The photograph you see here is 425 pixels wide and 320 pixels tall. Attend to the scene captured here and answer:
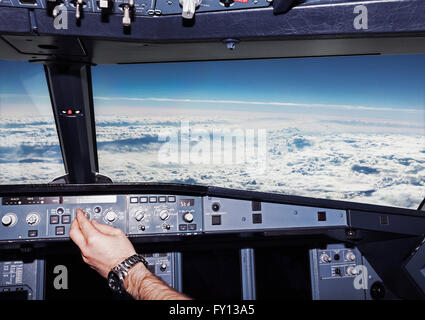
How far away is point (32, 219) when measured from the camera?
1.97 m

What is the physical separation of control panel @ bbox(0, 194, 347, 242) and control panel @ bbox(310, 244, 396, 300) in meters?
0.38

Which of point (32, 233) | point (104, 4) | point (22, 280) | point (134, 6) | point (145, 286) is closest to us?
point (145, 286)

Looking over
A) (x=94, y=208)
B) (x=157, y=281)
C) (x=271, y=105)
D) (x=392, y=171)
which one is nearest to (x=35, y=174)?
(x=94, y=208)

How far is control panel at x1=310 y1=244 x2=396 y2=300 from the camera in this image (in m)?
2.50

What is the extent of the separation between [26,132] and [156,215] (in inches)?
129

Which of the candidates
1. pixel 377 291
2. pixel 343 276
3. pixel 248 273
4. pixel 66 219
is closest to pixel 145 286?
pixel 66 219

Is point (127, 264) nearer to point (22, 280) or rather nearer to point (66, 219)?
point (66, 219)

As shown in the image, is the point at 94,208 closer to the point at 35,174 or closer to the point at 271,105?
the point at 35,174

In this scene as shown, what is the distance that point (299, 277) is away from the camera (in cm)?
248

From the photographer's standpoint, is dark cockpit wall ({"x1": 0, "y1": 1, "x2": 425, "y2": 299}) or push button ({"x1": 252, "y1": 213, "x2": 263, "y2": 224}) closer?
dark cockpit wall ({"x1": 0, "y1": 1, "x2": 425, "y2": 299})

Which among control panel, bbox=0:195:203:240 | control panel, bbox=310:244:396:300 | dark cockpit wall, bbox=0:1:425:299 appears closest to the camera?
dark cockpit wall, bbox=0:1:425:299

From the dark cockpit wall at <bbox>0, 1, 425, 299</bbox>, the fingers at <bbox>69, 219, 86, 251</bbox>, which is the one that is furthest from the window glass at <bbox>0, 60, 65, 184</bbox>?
the fingers at <bbox>69, 219, 86, 251</bbox>

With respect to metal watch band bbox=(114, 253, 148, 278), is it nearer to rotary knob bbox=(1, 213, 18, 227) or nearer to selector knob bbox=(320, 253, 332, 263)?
rotary knob bbox=(1, 213, 18, 227)

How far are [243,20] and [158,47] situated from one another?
1.81 ft
